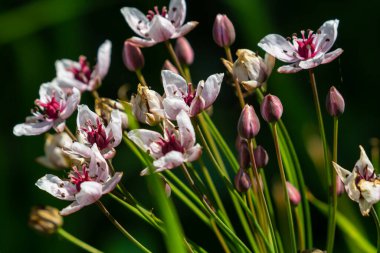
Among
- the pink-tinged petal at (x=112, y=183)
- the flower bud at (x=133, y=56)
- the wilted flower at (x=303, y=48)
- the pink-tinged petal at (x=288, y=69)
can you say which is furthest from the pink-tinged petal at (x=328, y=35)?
the pink-tinged petal at (x=112, y=183)

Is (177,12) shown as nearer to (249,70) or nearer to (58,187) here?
(249,70)

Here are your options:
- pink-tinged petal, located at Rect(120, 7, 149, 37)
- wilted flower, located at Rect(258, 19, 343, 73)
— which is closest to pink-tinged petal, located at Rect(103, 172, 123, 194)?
wilted flower, located at Rect(258, 19, 343, 73)

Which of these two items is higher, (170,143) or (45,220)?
(170,143)

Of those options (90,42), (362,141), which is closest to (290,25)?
(362,141)

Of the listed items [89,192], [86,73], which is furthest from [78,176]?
[86,73]

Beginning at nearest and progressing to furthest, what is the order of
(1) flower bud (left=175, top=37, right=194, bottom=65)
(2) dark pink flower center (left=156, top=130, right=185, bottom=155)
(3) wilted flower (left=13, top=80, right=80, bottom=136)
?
(2) dark pink flower center (left=156, top=130, right=185, bottom=155) → (3) wilted flower (left=13, top=80, right=80, bottom=136) → (1) flower bud (left=175, top=37, right=194, bottom=65)

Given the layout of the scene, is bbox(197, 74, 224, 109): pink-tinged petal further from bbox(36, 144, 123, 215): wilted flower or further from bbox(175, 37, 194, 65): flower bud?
bbox(175, 37, 194, 65): flower bud
